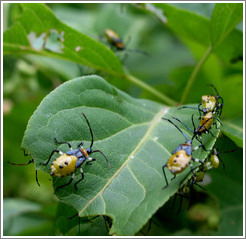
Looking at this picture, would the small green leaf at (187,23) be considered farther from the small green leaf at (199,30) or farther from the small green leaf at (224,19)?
the small green leaf at (224,19)

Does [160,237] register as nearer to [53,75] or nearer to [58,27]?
[58,27]

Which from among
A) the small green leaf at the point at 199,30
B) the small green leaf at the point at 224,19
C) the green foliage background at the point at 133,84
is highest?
the small green leaf at the point at 224,19

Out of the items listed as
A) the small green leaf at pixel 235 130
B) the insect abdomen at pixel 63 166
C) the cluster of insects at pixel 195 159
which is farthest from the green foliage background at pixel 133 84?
the insect abdomen at pixel 63 166

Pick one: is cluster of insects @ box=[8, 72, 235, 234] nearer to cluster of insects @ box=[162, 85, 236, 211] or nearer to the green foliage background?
cluster of insects @ box=[162, 85, 236, 211]

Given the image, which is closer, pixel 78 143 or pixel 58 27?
pixel 78 143

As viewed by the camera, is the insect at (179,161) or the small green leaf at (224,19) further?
the small green leaf at (224,19)

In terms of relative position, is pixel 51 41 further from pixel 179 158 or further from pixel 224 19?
pixel 179 158

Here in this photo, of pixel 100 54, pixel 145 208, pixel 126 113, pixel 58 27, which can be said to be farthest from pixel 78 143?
pixel 58 27

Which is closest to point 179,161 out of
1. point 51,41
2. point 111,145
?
point 111,145
